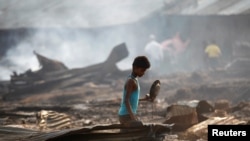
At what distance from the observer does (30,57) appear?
21.0 meters

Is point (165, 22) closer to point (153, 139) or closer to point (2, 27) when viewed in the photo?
point (2, 27)

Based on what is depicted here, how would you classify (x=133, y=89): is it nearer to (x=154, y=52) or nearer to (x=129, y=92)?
(x=129, y=92)

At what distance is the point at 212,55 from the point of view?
18203 mm

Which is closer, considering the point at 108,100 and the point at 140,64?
the point at 140,64

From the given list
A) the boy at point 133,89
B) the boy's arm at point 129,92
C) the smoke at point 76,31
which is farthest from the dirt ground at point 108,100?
the smoke at point 76,31

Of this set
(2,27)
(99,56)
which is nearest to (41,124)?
(2,27)

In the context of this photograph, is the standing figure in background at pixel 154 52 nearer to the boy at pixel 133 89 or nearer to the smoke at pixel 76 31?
the smoke at pixel 76 31

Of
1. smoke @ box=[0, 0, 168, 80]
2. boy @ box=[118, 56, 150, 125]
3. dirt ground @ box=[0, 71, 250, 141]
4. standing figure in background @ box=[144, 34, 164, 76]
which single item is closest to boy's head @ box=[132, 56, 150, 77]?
boy @ box=[118, 56, 150, 125]

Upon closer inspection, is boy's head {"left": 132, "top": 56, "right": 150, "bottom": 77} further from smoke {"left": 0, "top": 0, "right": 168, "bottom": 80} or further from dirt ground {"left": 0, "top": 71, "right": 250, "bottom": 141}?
smoke {"left": 0, "top": 0, "right": 168, "bottom": 80}

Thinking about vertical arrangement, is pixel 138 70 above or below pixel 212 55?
below

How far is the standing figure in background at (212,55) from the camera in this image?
17.8 m

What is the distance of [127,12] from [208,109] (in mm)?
15603

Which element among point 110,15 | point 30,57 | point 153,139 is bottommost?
point 153,139

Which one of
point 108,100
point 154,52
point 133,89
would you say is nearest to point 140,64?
point 133,89
